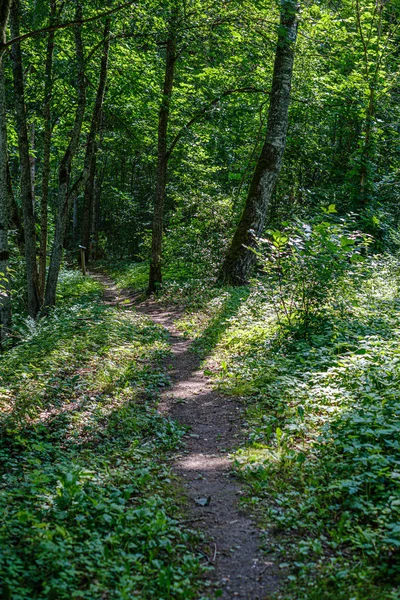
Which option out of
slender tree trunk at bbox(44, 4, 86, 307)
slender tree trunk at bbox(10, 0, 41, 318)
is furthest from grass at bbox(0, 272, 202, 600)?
slender tree trunk at bbox(44, 4, 86, 307)

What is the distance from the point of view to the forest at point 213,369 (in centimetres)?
327

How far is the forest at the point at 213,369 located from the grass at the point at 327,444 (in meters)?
0.02

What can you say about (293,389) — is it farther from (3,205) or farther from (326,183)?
(326,183)

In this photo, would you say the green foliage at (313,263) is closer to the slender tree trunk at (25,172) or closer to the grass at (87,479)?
the grass at (87,479)

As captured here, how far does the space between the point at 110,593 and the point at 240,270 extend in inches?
414

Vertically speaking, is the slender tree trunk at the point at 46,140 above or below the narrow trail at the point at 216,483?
above

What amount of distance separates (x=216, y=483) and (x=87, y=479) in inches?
47.1

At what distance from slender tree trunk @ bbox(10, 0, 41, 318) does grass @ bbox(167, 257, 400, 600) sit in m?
5.12

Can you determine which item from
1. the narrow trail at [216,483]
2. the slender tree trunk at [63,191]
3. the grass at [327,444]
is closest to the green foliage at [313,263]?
the grass at [327,444]

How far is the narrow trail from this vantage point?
327 centimetres

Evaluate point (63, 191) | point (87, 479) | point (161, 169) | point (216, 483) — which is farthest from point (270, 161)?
Answer: point (87, 479)

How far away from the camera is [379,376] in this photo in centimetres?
530

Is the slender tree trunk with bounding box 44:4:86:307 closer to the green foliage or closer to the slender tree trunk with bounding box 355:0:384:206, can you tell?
the green foliage

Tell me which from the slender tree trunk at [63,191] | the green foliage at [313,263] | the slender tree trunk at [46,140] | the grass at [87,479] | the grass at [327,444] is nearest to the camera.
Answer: the grass at [87,479]
